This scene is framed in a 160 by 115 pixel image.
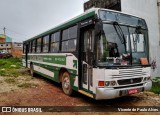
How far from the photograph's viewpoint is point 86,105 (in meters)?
6.84

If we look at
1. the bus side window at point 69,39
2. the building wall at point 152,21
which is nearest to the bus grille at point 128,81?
the bus side window at point 69,39

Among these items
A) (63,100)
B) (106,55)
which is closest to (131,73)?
(106,55)

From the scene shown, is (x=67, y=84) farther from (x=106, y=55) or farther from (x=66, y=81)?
(x=106, y=55)

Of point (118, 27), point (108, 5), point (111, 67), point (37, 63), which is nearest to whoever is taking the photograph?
point (111, 67)

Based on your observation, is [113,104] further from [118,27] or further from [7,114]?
[7,114]

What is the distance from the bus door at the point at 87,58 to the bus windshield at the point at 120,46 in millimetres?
497

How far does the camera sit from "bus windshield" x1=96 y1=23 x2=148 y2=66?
593cm

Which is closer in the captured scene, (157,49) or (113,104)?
(113,104)

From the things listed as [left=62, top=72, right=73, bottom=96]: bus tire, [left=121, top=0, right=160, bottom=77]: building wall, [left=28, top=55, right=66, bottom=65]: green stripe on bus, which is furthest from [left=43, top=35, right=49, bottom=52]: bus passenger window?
[left=121, top=0, right=160, bottom=77]: building wall

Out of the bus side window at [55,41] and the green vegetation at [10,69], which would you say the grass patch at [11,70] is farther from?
the bus side window at [55,41]

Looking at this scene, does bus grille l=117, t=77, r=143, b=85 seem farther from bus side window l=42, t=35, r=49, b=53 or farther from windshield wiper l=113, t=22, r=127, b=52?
bus side window l=42, t=35, r=49, b=53

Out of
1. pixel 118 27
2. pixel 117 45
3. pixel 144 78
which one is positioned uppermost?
pixel 118 27

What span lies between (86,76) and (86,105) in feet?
3.29

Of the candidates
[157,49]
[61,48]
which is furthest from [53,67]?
[157,49]
